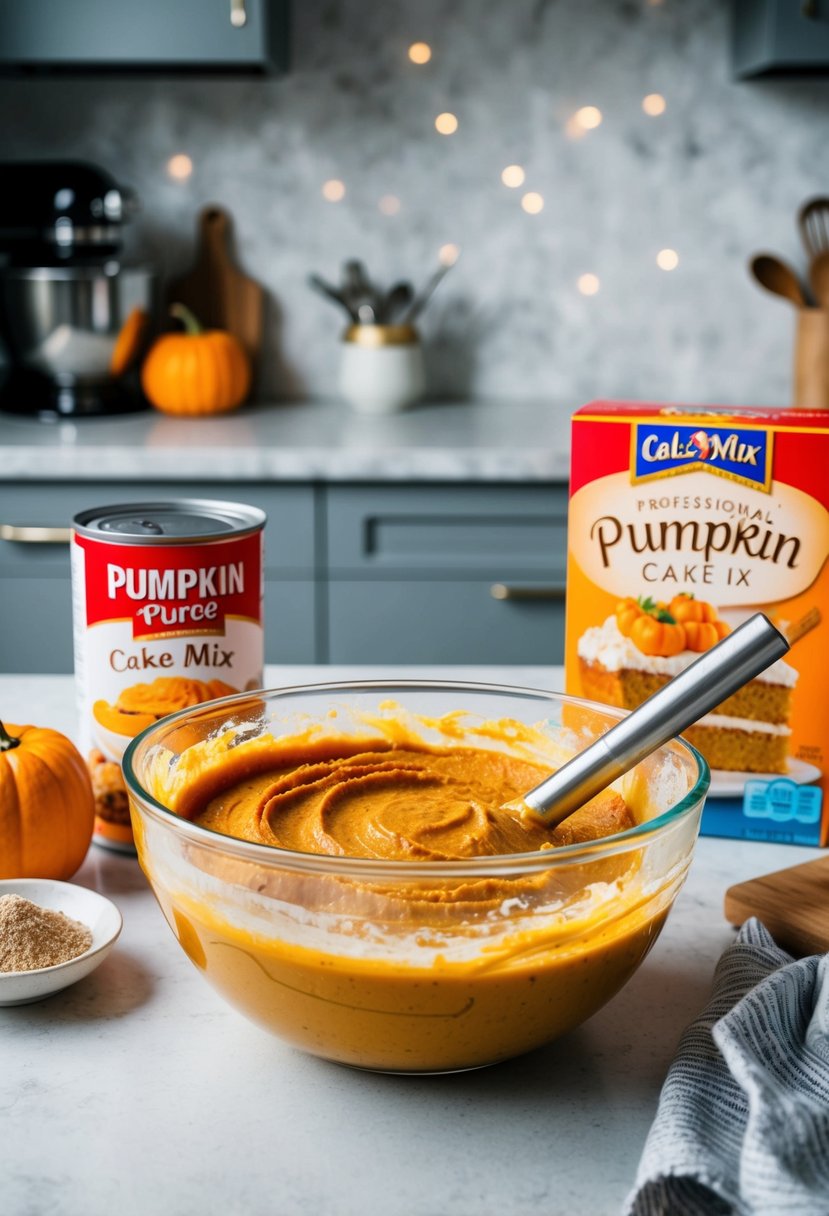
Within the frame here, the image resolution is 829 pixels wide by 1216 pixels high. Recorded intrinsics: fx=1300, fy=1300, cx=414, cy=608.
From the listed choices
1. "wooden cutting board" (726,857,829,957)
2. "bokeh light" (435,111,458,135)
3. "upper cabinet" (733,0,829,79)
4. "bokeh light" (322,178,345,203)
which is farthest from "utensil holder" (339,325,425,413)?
"wooden cutting board" (726,857,829,957)

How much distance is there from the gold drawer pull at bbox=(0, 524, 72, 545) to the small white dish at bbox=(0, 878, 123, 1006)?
1562 mm

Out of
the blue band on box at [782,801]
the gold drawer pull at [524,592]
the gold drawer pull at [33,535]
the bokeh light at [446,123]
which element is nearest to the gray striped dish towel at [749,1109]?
the blue band on box at [782,801]

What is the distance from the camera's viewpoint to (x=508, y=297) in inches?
115

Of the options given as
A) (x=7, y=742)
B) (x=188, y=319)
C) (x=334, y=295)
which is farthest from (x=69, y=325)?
(x=7, y=742)

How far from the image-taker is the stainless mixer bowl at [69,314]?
2.51 m

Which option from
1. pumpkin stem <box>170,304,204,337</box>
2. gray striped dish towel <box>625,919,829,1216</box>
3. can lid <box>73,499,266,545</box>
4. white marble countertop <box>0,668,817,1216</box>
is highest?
pumpkin stem <box>170,304,204,337</box>

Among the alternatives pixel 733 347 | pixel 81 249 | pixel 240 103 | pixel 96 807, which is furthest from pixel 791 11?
pixel 96 807

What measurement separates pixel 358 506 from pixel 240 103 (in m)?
1.06

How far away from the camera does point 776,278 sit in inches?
109

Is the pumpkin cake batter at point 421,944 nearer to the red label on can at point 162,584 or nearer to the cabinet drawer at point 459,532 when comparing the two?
the red label on can at point 162,584

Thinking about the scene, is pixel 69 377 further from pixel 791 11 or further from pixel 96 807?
pixel 96 807

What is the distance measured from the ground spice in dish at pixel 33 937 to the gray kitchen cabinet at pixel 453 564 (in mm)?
1618

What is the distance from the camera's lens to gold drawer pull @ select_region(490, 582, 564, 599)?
2.37 metres

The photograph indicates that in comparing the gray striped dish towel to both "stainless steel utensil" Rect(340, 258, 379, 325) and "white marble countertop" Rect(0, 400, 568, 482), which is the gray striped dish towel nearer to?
"white marble countertop" Rect(0, 400, 568, 482)
